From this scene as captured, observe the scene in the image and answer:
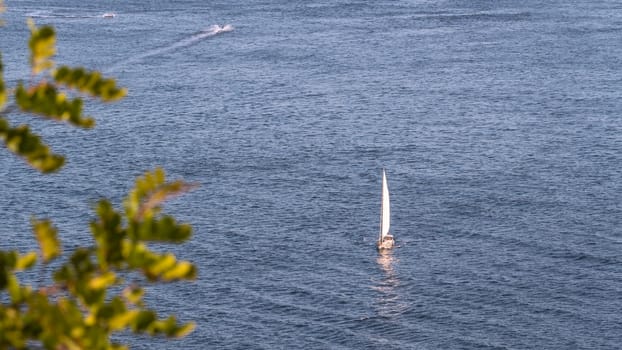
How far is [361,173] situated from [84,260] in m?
83.2

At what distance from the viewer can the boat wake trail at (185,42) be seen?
379 ft

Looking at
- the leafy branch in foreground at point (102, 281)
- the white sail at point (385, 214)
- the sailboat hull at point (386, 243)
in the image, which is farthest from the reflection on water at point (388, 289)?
the leafy branch in foreground at point (102, 281)

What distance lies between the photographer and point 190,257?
75188mm

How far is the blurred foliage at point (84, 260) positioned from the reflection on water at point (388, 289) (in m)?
62.8

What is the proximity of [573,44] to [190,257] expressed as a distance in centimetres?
6323

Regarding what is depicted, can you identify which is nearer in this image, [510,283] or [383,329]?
[383,329]

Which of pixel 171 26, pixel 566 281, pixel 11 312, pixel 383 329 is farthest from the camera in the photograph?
pixel 171 26

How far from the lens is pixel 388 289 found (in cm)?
7269

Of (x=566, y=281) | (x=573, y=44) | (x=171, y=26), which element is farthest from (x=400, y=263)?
(x=171, y=26)

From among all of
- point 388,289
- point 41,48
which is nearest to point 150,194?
point 41,48

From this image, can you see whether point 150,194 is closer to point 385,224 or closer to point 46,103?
point 46,103

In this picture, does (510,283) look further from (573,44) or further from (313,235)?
(573,44)

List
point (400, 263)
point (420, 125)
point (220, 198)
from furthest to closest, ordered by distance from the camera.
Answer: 1. point (420, 125)
2. point (220, 198)
3. point (400, 263)

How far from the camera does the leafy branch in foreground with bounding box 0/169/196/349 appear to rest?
545 centimetres
